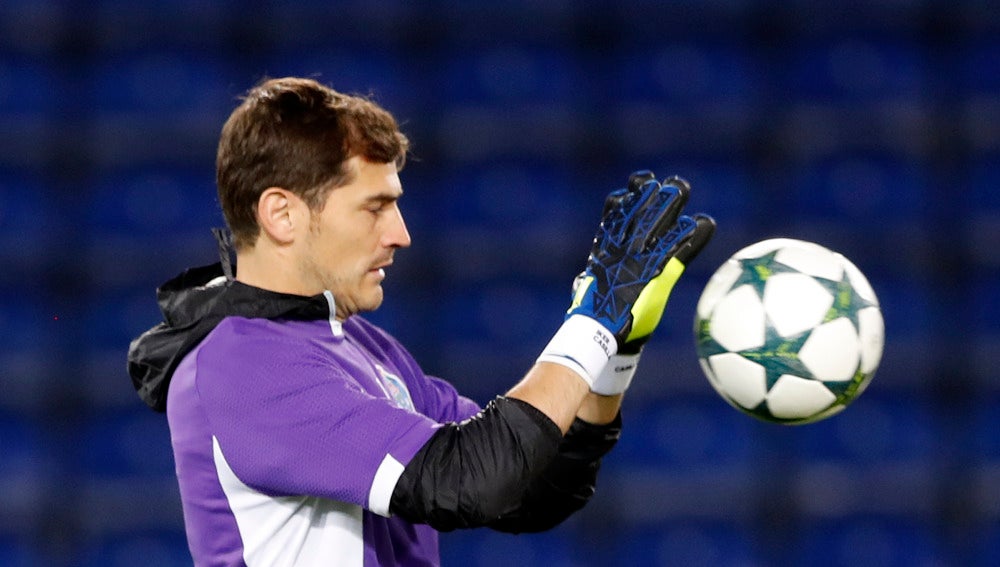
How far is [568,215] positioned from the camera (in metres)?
6.39

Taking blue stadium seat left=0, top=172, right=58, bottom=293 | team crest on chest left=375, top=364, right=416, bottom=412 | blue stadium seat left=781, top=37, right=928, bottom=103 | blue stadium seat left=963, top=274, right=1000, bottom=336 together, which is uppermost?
blue stadium seat left=781, top=37, right=928, bottom=103

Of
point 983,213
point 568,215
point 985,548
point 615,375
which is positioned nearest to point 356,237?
point 615,375

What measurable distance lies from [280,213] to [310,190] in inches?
2.8

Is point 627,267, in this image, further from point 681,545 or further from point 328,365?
point 681,545

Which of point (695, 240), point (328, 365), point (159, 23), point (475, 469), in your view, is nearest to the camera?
point (475, 469)

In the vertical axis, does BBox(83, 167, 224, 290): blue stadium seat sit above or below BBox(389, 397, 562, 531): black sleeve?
below

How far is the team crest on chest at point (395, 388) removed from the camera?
2.66 metres

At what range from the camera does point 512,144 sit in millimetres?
6562

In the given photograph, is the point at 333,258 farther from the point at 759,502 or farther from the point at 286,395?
the point at 759,502

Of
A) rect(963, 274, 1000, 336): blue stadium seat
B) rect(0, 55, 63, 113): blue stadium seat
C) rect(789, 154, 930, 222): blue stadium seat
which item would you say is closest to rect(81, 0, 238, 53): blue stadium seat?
rect(0, 55, 63, 113): blue stadium seat

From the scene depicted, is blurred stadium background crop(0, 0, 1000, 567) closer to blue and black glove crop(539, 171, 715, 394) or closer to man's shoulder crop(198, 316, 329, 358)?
blue and black glove crop(539, 171, 715, 394)

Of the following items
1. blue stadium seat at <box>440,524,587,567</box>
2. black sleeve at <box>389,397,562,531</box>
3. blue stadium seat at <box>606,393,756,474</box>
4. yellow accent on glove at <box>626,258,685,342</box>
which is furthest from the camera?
blue stadium seat at <box>606,393,756,474</box>

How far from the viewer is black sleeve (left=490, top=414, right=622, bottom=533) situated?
2879mm

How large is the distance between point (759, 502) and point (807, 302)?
323 cm
